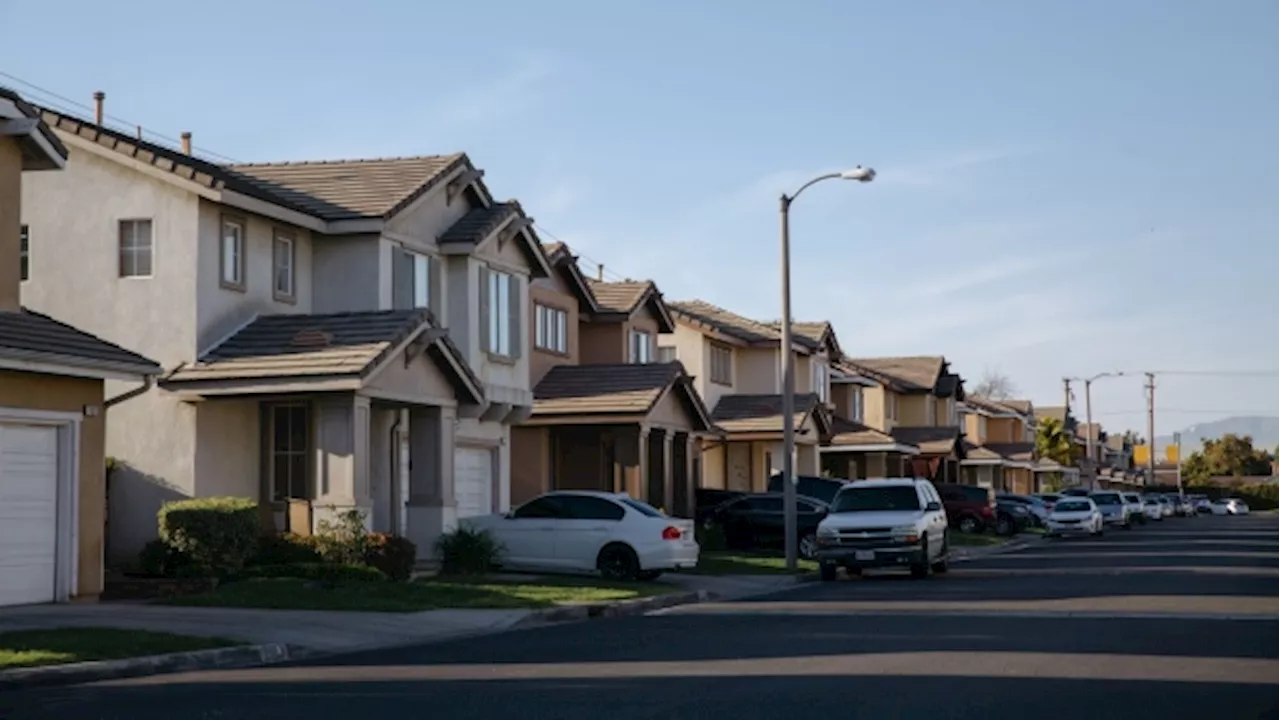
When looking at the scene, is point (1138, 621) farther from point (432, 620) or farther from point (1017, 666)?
point (432, 620)

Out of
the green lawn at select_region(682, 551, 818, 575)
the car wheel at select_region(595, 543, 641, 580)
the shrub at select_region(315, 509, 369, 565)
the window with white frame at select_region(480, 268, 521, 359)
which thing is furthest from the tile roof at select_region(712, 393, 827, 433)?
the shrub at select_region(315, 509, 369, 565)

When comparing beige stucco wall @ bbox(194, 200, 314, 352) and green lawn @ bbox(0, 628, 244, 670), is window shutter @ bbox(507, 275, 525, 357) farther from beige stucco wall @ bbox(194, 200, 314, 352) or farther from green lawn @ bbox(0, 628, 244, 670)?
green lawn @ bbox(0, 628, 244, 670)

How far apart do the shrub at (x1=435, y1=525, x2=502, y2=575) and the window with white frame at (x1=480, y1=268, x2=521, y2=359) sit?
18.5 ft

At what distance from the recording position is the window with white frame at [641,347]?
45156mm

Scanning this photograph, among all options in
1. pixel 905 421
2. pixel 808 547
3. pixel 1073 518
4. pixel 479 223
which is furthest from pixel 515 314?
pixel 905 421

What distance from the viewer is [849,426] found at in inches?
2687

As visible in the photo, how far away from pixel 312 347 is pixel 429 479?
152 inches

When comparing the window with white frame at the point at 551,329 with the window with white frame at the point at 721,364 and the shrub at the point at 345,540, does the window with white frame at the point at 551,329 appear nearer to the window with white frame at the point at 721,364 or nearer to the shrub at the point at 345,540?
the window with white frame at the point at 721,364

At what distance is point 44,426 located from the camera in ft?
72.6

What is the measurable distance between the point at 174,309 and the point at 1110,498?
5308 cm

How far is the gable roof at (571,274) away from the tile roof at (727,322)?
368 inches

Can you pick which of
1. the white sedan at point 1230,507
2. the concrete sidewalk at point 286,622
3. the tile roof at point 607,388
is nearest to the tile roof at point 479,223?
the tile roof at point 607,388

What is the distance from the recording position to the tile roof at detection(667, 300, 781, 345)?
5303cm

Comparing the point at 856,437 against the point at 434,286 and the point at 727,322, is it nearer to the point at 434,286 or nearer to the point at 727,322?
the point at 727,322
